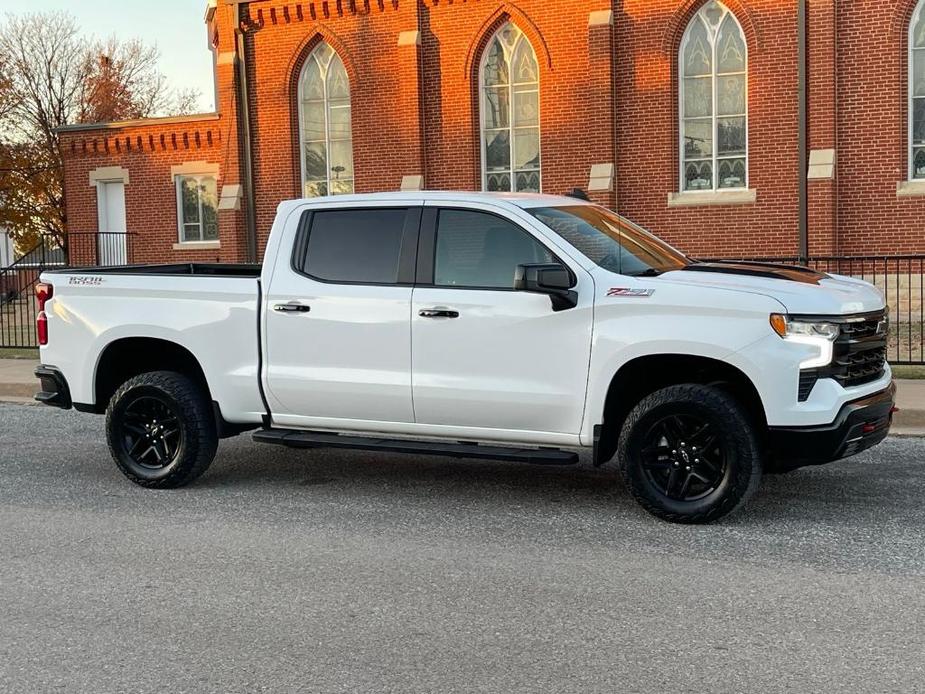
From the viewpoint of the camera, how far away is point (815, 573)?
19.4 feet

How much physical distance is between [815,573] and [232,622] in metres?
2.87

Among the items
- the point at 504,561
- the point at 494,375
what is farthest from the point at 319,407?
the point at 504,561

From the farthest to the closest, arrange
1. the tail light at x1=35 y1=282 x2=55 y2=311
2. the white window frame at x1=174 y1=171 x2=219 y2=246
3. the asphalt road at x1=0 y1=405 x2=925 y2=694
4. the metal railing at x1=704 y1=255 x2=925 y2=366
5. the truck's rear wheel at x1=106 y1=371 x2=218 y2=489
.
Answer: the white window frame at x1=174 y1=171 x2=219 y2=246 < the metal railing at x1=704 y1=255 x2=925 y2=366 < the tail light at x1=35 y1=282 x2=55 y2=311 < the truck's rear wheel at x1=106 y1=371 x2=218 y2=489 < the asphalt road at x1=0 y1=405 x2=925 y2=694

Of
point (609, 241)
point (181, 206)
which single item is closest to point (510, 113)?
point (181, 206)

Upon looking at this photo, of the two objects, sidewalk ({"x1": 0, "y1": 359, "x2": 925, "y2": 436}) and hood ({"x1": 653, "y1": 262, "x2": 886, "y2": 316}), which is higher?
hood ({"x1": 653, "y1": 262, "x2": 886, "y2": 316})

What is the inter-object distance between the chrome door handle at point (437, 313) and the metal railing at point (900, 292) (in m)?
7.27

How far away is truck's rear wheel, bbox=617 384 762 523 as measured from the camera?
672 cm

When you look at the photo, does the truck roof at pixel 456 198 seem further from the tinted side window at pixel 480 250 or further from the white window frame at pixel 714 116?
the white window frame at pixel 714 116

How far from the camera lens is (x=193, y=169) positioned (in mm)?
29625

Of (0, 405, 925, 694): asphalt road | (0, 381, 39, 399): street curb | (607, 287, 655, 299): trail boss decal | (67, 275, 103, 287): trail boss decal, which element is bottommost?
(0, 405, 925, 694): asphalt road

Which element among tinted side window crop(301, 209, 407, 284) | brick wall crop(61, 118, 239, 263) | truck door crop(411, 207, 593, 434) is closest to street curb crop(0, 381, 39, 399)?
tinted side window crop(301, 209, 407, 284)

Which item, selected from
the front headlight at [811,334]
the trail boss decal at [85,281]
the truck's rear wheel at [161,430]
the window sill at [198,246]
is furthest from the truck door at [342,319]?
the window sill at [198,246]

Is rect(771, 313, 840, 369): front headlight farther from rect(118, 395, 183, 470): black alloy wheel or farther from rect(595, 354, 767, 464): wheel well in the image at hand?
rect(118, 395, 183, 470): black alloy wheel

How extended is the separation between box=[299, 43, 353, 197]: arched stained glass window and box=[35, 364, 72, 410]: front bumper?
1871 cm
